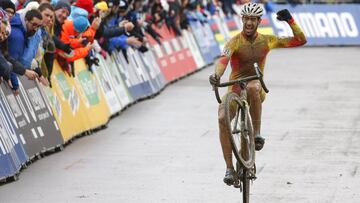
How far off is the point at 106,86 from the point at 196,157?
497 centimetres

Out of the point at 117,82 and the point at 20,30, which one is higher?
the point at 20,30

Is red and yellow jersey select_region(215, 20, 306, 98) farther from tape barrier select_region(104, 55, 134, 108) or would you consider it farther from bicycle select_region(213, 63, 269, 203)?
tape barrier select_region(104, 55, 134, 108)

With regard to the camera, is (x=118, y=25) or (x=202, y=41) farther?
(x=202, y=41)

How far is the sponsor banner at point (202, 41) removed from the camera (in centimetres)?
3278

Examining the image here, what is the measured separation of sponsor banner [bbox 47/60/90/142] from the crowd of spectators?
218 millimetres

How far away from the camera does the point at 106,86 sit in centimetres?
2042

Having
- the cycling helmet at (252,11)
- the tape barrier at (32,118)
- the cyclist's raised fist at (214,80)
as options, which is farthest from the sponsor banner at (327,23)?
the cyclist's raised fist at (214,80)

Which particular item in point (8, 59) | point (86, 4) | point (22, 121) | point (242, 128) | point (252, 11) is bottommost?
point (242, 128)

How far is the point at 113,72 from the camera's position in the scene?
21.5 meters

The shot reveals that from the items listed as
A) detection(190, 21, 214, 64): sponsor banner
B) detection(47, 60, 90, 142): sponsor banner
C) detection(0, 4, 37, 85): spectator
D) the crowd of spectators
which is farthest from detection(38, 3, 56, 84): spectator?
detection(190, 21, 214, 64): sponsor banner

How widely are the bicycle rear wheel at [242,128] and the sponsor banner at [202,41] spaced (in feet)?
68.5

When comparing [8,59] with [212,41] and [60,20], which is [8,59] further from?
[212,41]

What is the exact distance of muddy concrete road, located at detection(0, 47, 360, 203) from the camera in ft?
42.1

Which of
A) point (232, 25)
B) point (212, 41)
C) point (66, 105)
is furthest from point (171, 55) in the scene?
point (66, 105)
